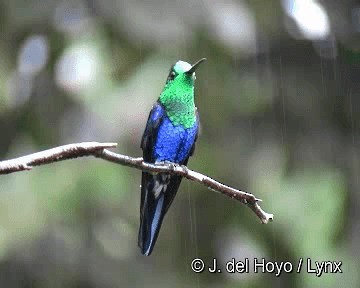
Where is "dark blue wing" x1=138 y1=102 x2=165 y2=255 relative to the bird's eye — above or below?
below

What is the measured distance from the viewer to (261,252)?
10.6ft

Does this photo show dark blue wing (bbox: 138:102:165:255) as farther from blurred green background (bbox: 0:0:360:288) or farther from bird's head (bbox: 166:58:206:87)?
blurred green background (bbox: 0:0:360:288)

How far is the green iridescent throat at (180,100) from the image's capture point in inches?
36.7

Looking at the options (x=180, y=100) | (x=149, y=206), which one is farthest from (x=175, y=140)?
(x=149, y=206)

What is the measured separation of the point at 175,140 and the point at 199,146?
50.4 inches

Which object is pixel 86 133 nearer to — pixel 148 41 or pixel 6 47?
pixel 148 41

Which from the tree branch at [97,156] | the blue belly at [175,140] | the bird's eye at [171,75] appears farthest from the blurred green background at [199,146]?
the tree branch at [97,156]

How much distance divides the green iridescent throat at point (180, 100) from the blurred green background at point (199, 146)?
40.5 inches

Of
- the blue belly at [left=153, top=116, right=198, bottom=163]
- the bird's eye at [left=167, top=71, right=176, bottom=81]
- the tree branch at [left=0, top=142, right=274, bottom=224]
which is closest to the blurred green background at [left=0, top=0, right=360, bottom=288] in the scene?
the blue belly at [left=153, top=116, right=198, bottom=163]

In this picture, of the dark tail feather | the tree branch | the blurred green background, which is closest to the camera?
the tree branch

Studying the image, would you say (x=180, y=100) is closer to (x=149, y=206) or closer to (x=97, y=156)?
(x=149, y=206)

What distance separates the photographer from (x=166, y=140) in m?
1.14

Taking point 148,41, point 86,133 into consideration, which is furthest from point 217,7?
point 86,133

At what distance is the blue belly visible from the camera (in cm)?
108
